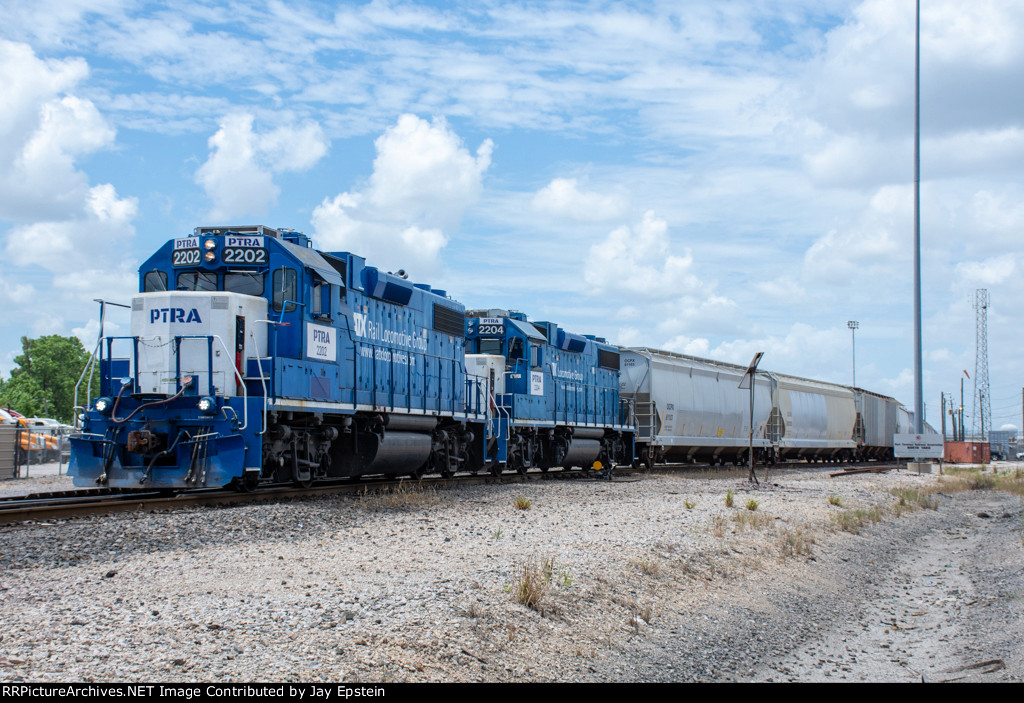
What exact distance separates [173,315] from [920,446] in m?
27.1

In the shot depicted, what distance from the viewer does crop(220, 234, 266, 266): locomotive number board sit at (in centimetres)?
1398

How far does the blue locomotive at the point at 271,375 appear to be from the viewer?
1255cm

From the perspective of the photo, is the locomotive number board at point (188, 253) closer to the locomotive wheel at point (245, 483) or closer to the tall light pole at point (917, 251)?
the locomotive wheel at point (245, 483)

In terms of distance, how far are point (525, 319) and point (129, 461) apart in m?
12.9

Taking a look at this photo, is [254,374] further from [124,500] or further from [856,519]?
[856,519]

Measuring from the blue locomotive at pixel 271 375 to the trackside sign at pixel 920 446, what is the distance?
62.8 ft

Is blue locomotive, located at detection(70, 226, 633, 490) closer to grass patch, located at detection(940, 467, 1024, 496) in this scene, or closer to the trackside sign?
grass patch, located at detection(940, 467, 1024, 496)

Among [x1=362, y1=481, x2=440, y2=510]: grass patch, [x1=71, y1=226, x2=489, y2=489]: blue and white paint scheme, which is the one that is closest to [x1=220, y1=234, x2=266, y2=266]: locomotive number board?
[x1=71, y1=226, x2=489, y2=489]: blue and white paint scheme

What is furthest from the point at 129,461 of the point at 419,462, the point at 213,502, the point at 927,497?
the point at 927,497

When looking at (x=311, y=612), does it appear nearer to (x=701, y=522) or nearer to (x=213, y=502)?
(x=213, y=502)

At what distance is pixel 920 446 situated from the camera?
3198 cm

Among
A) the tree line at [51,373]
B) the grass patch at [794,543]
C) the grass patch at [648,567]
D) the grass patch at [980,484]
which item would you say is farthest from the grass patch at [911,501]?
the tree line at [51,373]

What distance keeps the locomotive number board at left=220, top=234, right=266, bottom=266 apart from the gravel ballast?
3.83 m
